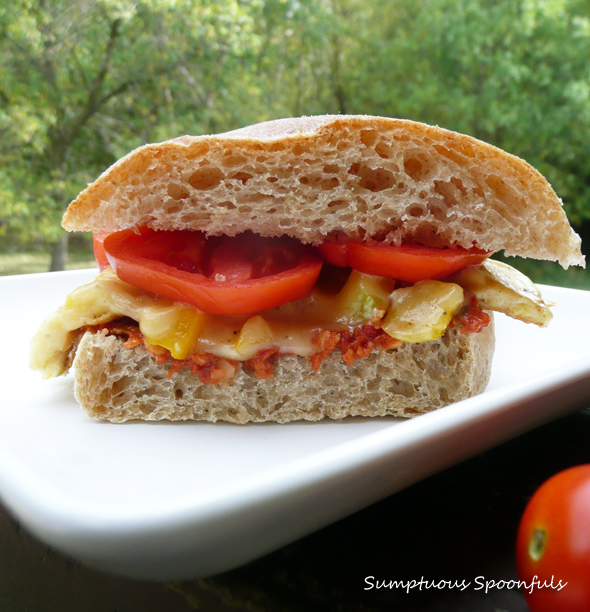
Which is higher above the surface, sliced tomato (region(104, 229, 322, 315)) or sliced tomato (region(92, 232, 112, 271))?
sliced tomato (region(104, 229, 322, 315))

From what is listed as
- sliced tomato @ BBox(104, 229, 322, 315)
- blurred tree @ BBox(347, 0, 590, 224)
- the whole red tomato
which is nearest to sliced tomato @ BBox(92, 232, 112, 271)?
sliced tomato @ BBox(104, 229, 322, 315)

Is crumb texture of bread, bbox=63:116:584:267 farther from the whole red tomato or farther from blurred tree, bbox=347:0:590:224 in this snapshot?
blurred tree, bbox=347:0:590:224

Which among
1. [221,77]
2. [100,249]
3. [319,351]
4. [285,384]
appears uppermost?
[100,249]

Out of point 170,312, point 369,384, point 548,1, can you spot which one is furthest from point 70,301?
point 548,1

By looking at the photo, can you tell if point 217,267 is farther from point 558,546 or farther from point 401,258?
point 558,546

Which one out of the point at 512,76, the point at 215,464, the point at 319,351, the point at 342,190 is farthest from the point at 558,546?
the point at 512,76

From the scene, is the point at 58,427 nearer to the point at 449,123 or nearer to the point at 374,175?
the point at 374,175

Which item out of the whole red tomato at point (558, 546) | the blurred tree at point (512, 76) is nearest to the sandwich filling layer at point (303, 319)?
the whole red tomato at point (558, 546)
